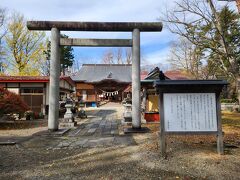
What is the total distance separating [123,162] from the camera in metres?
5.00

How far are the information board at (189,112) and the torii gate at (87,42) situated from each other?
11.8 feet

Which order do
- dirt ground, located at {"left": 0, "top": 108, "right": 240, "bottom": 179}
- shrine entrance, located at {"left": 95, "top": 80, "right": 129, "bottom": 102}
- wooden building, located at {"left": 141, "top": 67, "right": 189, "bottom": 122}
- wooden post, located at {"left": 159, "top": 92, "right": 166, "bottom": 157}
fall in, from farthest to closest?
shrine entrance, located at {"left": 95, "top": 80, "right": 129, "bottom": 102} < wooden building, located at {"left": 141, "top": 67, "right": 189, "bottom": 122} < wooden post, located at {"left": 159, "top": 92, "right": 166, "bottom": 157} < dirt ground, located at {"left": 0, "top": 108, "right": 240, "bottom": 179}

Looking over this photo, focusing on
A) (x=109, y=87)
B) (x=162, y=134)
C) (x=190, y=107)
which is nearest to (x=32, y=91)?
(x=162, y=134)

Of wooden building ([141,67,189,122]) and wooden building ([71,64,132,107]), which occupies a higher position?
wooden building ([71,64,132,107])

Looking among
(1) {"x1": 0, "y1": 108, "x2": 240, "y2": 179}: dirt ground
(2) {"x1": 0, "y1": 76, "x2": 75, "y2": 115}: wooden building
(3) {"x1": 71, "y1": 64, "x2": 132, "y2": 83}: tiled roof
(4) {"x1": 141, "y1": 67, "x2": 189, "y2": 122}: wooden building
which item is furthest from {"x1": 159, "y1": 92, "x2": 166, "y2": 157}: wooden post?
(3) {"x1": 71, "y1": 64, "x2": 132, "y2": 83}: tiled roof

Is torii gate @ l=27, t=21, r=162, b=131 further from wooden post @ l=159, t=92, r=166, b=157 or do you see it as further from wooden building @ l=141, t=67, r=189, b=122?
wooden building @ l=141, t=67, r=189, b=122

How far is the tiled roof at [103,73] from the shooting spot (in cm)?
3703

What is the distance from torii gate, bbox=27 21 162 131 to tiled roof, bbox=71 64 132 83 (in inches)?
1035

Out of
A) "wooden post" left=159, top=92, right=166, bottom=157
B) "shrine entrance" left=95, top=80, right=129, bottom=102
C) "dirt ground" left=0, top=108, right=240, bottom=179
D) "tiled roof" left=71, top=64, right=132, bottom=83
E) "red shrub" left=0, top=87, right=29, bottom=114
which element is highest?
"tiled roof" left=71, top=64, right=132, bottom=83

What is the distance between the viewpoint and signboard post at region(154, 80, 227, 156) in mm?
5508

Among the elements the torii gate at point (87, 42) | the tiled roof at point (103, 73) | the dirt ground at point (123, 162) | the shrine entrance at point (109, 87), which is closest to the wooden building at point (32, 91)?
the torii gate at point (87, 42)

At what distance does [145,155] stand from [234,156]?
225 cm

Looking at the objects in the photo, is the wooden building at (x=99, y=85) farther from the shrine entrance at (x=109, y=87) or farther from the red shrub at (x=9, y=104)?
the red shrub at (x=9, y=104)

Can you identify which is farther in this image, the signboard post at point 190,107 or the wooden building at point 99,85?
the wooden building at point 99,85
